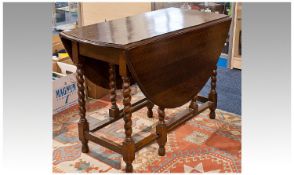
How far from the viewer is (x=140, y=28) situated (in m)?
2.35

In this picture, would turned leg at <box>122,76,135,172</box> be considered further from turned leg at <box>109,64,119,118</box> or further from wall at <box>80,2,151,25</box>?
wall at <box>80,2,151,25</box>

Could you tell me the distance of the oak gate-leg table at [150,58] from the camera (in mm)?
2088

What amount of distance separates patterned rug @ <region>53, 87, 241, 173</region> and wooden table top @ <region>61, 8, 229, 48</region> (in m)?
0.81

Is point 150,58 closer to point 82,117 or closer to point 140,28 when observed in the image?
point 140,28

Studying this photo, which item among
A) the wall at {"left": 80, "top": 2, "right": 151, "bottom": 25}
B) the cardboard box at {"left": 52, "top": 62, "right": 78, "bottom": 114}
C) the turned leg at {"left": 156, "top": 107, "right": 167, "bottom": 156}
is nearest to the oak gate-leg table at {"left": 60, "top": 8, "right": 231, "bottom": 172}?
the turned leg at {"left": 156, "top": 107, "right": 167, "bottom": 156}

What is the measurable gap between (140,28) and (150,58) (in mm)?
314

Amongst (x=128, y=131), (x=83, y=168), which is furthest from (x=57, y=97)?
Result: (x=128, y=131)

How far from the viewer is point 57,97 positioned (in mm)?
3104

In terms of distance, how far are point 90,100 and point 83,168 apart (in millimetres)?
1085

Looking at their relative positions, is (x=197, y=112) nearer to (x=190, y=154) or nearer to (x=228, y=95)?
(x=190, y=154)

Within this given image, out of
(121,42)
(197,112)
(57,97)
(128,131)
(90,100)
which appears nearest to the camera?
(121,42)

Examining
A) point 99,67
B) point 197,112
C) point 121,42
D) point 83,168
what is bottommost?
point 83,168

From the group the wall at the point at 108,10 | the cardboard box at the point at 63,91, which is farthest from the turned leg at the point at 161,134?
the wall at the point at 108,10

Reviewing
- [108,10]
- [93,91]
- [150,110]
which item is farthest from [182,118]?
[108,10]
